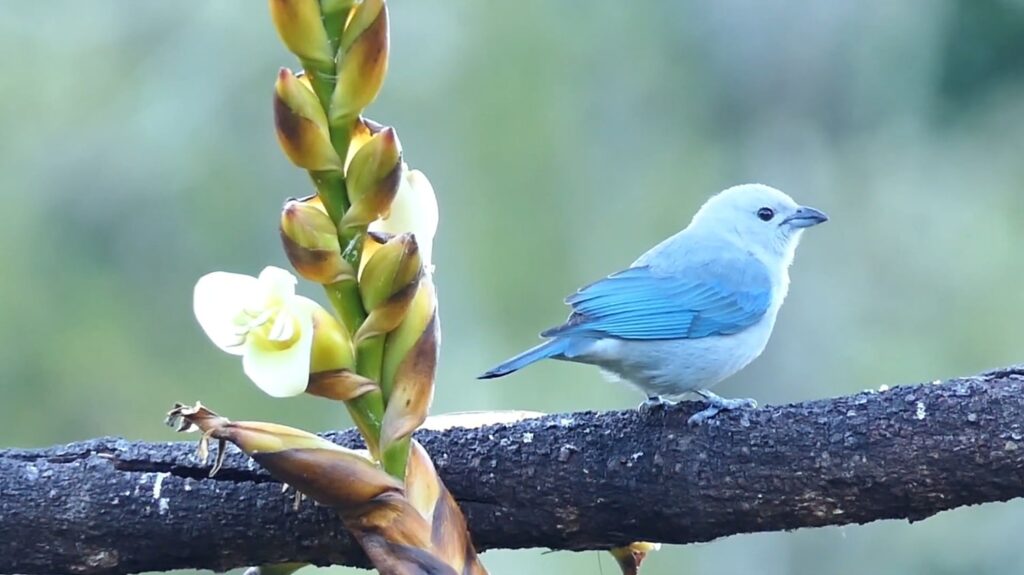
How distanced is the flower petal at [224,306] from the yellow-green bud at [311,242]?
0.04 metres

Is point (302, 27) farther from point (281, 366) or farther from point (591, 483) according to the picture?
point (591, 483)

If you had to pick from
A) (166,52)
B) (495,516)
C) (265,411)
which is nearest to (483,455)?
(495,516)

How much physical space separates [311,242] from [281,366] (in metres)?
0.10

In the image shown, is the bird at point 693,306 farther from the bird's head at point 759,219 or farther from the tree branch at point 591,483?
the tree branch at point 591,483

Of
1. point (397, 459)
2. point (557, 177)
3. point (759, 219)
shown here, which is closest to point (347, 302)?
point (397, 459)

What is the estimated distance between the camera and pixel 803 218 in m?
3.44

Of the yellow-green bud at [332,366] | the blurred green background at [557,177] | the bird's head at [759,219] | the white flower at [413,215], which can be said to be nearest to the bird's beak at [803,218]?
the bird's head at [759,219]

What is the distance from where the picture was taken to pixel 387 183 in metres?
1.04

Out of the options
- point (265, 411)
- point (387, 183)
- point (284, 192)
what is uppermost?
point (387, 183)

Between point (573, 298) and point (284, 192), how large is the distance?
3.79 metres

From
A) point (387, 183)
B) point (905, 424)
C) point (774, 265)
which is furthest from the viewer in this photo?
point (774, 265)

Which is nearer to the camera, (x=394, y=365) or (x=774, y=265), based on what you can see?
(x=394, y=365)

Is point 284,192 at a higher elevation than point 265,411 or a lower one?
higher

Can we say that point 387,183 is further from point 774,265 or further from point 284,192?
point 284,192
